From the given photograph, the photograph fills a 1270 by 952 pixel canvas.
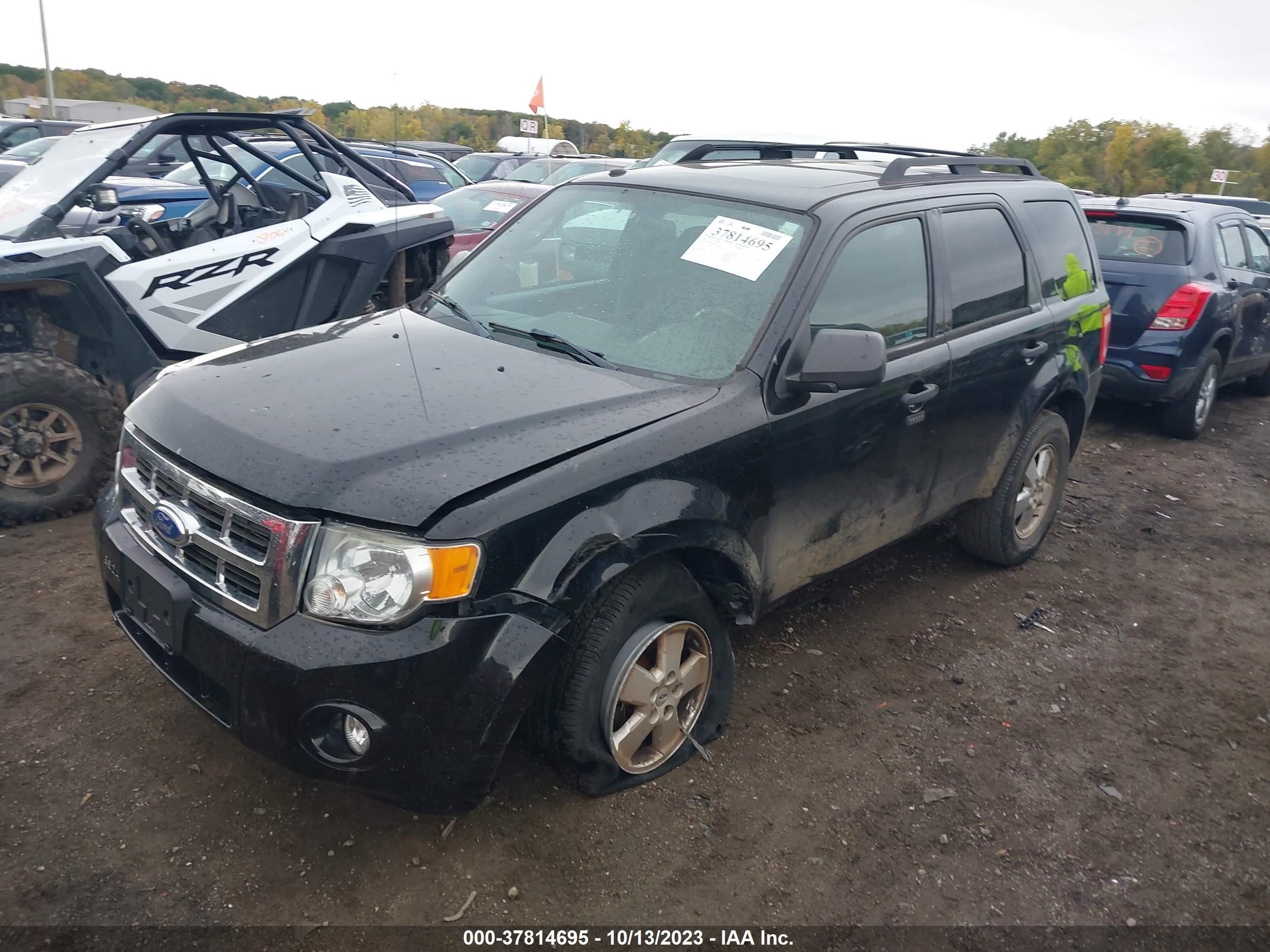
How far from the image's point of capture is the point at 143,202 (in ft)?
29.5

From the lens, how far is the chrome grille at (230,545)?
2373 mm

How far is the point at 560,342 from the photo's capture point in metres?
3.23

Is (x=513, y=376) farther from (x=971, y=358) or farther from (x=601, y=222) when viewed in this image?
(x=971, y=358)

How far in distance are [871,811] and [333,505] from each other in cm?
196

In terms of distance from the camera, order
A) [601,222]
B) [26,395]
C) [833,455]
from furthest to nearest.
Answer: [26,395]
[601,222]
[833,455]

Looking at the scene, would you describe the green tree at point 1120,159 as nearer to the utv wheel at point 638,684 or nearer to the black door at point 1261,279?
the black door at point 1261,279

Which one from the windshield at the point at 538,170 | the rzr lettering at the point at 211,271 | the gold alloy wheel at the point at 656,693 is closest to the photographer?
the gold alloy wheel at the point at 656,693

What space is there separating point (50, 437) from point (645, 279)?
3.16 meters

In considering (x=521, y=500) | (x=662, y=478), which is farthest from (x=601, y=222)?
(x=521, y=500)

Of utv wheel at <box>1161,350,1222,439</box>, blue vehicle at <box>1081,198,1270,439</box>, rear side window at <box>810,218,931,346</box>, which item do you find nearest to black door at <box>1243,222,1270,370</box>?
blue vehicle at <box>1081,198,1270,439</box>

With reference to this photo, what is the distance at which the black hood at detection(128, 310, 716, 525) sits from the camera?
7.88 feet

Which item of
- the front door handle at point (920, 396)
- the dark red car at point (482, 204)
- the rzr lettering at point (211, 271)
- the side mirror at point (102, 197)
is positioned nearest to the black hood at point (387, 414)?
the front door handle at point (920, 396)

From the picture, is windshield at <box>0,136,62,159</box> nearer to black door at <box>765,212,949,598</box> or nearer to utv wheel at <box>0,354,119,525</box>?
utv wheel at <box>0,354,119,525</box>

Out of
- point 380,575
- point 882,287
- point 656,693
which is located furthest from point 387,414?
point 882,287
